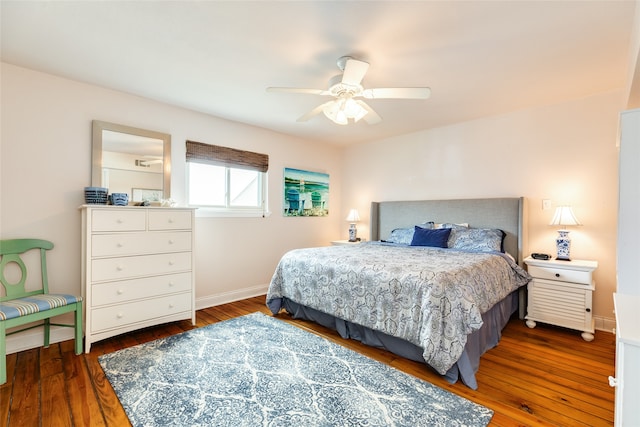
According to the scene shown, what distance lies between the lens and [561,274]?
2812 mm

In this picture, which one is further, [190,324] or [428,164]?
[428,164]

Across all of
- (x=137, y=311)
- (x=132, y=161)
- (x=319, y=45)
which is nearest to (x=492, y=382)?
(x=319, y=45)

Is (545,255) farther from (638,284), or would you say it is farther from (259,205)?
(259,205)

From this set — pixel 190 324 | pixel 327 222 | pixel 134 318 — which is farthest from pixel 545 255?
pixel 134 318

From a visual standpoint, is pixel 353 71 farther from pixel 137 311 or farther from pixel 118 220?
pixel 137 311

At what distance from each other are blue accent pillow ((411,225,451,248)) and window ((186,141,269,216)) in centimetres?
214

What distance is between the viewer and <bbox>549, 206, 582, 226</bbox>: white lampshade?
2.88 meters

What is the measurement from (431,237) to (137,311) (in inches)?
126

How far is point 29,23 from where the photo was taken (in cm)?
191

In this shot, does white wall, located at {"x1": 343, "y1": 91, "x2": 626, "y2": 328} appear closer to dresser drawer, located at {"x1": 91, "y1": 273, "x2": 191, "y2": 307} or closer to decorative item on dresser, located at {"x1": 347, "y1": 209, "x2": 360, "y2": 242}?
decorative item on dresser, located at {"x1": 347, "y1": 209, "x2": 360, "y2": 242}

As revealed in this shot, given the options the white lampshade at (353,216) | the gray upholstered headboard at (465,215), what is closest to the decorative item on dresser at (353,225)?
the white lampshade at (353,216)

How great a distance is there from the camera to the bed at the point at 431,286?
194 cm

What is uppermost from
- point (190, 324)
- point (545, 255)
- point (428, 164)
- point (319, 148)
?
point (319, 148)

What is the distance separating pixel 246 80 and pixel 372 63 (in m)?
1.16
